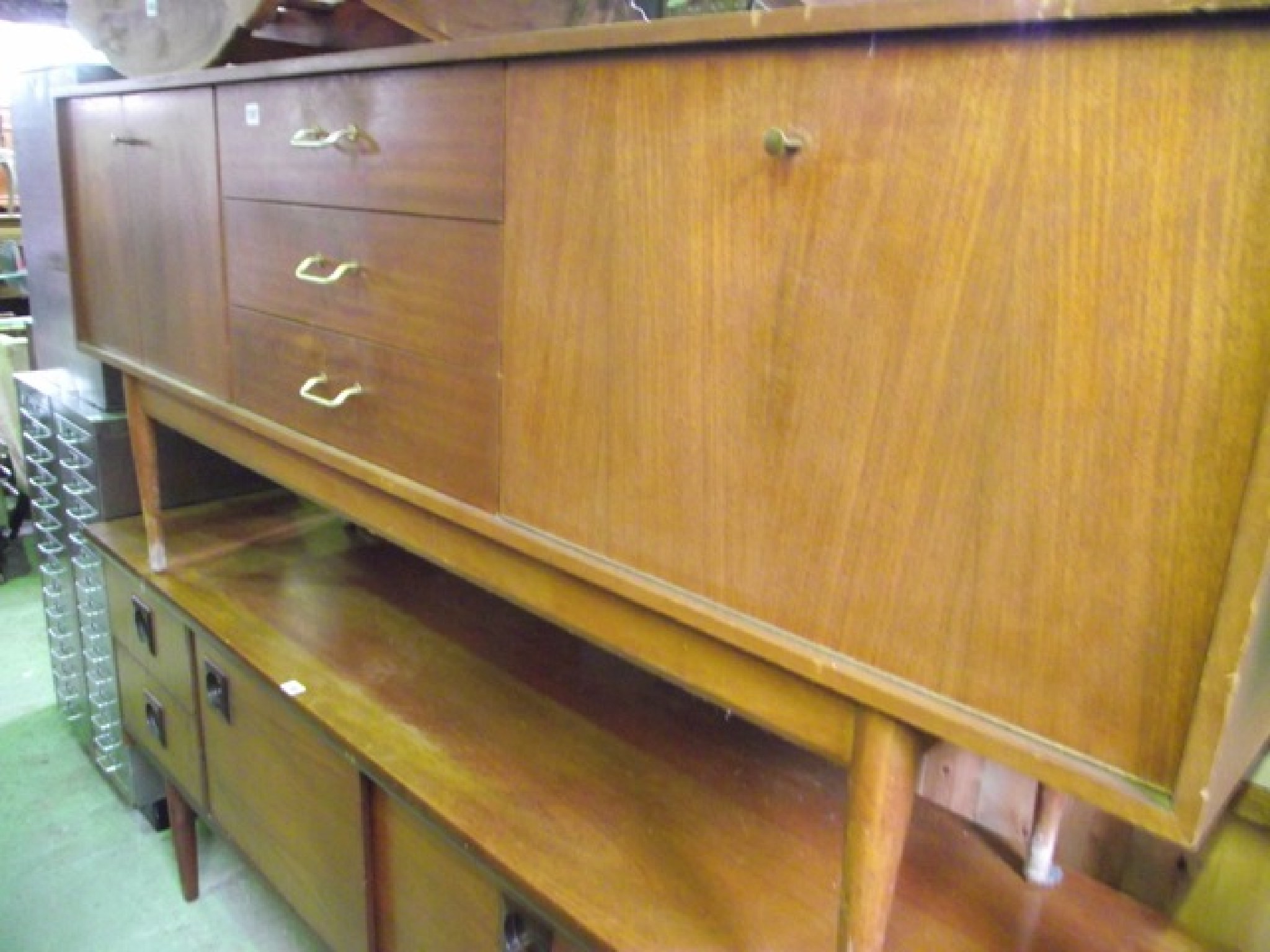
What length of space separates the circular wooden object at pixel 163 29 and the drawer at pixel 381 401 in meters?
0.34

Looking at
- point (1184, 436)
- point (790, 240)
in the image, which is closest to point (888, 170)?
point (790, 240)

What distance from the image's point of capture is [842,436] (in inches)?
22.9

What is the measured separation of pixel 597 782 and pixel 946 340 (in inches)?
28.1

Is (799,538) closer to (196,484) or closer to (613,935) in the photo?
(613,935)

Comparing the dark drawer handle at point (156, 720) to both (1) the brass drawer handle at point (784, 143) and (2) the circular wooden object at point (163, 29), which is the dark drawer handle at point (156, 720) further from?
(1) the brass drawer handle at point (784, 143)

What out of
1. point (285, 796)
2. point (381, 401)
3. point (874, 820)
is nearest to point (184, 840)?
point (285, 796)

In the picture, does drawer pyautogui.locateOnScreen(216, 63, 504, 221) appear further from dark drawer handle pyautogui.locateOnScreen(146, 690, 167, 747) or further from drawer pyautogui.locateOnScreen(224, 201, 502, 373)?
dark drawer handle pyautogui.locateOnScreen(146, 690, 167, 747)

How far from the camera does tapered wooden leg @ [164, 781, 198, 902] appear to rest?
5.58 ft

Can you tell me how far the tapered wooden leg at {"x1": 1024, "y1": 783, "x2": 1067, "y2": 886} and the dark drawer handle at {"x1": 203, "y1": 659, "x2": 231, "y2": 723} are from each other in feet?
3.63

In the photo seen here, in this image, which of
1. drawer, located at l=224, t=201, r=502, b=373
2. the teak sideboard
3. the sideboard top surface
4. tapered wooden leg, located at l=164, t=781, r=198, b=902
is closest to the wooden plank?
the teak sideboard

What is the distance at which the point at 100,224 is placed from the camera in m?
1.41

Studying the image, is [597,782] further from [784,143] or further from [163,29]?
[163,29]

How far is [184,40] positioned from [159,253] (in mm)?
279

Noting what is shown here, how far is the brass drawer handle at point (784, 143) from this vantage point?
56 centimetres
